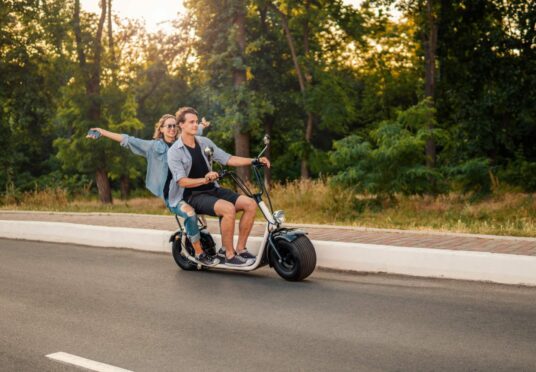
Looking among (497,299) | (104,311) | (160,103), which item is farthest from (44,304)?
(160,103)

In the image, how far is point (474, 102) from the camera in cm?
2617

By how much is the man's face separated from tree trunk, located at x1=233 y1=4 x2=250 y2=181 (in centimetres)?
2073

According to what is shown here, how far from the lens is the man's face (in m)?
8.12

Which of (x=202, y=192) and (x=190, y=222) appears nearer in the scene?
(x=190, y=222)

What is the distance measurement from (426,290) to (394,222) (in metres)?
6.12

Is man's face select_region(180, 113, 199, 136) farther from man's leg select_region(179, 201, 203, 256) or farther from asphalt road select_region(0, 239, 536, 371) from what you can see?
asphalt road select_region(0, 239, 536, 371)

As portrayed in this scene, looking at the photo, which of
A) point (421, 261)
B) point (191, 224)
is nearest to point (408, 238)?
point (421, 261)

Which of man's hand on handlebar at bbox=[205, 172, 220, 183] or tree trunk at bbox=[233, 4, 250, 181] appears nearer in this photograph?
man's hand on handlebar at bbox=[205, 172, 220, 183]

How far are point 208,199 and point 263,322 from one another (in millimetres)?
2468

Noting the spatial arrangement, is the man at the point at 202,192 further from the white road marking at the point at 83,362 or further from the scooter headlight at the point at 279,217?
the white road marking at the point at 83,362

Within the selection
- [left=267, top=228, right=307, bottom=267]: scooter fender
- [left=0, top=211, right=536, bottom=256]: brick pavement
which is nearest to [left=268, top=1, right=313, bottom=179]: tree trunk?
[left=0, top=211, right=536, bottom=256]: brick pavement

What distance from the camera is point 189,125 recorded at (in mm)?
8117

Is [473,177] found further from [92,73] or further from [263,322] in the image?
[92,73]

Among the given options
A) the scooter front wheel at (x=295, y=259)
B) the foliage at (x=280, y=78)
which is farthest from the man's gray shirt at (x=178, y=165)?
the foliage at (x=280, y=78)
